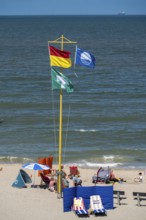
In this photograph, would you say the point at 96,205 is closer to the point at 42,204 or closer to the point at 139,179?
the point at 42,204

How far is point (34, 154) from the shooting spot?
3634 cm

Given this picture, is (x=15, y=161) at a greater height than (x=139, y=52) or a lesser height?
lesser

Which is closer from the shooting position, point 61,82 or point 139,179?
point 61,82

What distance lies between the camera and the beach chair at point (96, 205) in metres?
24.0

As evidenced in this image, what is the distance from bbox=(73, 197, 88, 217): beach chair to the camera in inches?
939

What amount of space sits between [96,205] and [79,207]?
2.25 feet

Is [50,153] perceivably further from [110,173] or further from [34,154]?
[110,173]

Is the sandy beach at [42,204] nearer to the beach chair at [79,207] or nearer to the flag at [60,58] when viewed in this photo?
the beach chair at [79,207]

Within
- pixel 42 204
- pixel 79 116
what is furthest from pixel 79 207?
pixel 79 116

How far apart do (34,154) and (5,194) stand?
10282 mm

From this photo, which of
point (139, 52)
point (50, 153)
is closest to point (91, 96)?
point (50, 153)

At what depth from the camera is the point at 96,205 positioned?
2428 centimetres

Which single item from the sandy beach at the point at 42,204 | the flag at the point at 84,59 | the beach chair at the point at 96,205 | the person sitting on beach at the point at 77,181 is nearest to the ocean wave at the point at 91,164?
the sandy beach at the point at 42,204

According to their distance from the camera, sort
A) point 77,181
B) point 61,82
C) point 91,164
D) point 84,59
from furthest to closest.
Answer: point 91,164, point 77,181, point 61,82, point 84,59
